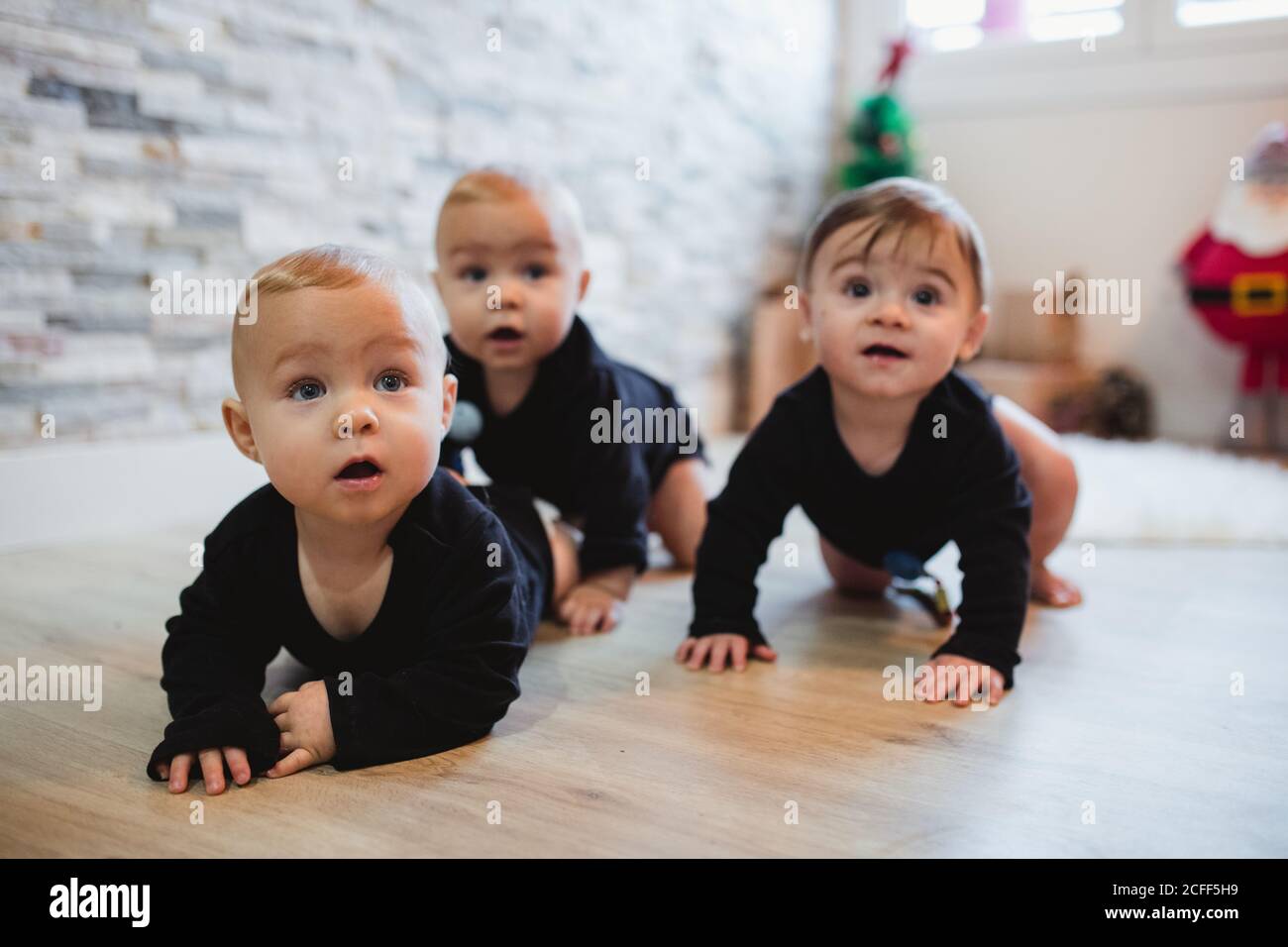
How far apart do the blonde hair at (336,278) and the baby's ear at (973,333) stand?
22.6 inches

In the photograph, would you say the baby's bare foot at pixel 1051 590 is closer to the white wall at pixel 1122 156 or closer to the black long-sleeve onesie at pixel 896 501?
the black long-sleeve onesie at pixel 896 501

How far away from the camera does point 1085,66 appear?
3.19 meters

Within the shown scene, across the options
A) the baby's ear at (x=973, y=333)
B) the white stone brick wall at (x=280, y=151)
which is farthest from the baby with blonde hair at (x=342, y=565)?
the white stone brick wall at (x=280, y=151)

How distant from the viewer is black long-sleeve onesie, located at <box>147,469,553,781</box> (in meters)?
0.94

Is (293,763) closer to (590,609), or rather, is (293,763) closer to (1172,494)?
(590,609)

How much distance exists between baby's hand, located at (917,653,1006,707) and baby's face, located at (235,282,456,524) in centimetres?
54

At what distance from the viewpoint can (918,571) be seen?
1.34 metres

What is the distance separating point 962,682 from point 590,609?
1.49 feet

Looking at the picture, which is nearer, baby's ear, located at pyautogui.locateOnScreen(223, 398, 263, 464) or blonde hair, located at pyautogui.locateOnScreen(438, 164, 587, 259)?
baby's ear, located at pyautogui.locateOnScreen(223, 398, 263, 464)

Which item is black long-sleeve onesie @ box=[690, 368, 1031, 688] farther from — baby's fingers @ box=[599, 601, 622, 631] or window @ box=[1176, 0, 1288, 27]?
window @ box=[1176, 0, 1288, 27]

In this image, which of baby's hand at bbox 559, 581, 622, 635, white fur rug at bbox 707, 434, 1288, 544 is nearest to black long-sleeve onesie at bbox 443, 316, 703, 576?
baby's hand at bbox 559, 581, 622, 635

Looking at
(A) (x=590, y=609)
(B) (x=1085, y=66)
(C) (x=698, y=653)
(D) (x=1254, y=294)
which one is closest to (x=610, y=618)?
(A) (x=590, y=609)

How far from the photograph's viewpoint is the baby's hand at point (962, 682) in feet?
3.66
